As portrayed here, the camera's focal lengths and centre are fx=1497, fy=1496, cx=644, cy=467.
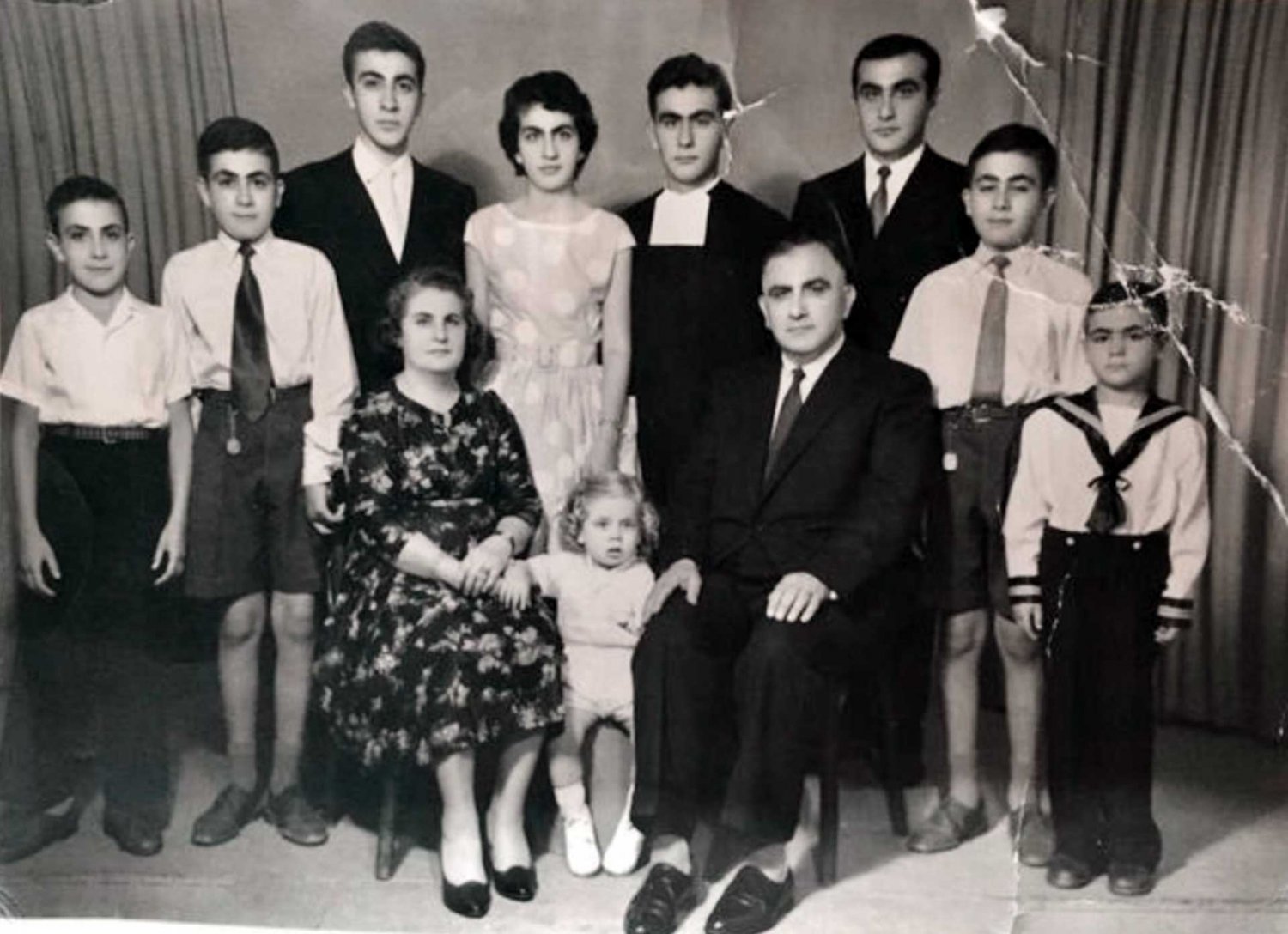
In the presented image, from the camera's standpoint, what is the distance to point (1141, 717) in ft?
6.57

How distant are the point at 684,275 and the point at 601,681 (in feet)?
1.83

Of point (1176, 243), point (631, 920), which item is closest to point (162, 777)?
point (631, 920)

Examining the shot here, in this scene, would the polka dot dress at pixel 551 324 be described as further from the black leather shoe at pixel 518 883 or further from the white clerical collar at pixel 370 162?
the black leather shoe at pixel 518 883

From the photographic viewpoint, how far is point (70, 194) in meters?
2.06

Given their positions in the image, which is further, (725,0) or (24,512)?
(24,512)

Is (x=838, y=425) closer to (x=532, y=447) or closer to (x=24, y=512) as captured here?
(x=532, y=447)

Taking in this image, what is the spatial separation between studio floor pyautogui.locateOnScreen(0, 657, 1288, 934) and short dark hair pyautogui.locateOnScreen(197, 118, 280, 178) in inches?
36.3

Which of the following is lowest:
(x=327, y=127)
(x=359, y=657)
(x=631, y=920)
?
(x=631, y=920)

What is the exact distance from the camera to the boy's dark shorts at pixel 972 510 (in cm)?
198

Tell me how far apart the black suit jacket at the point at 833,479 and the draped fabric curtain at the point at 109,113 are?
0.80 meters

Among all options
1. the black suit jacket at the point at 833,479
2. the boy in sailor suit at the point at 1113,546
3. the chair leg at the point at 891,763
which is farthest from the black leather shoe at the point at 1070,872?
the black suit jacket at the point at 833,479

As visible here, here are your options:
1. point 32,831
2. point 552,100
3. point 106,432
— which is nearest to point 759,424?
point 552,100

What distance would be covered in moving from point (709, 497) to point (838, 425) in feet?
0.64

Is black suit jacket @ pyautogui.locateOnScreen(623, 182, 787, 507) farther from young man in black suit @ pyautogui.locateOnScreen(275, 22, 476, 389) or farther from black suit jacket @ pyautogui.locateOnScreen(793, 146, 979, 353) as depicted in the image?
young man in black suit @ pyautogui.locateOnScreen(275, 22, 476, 389)
